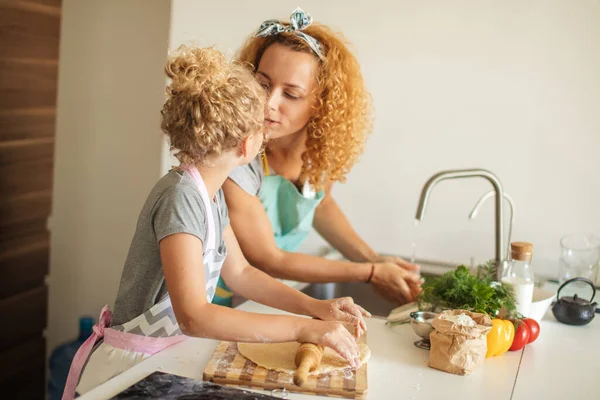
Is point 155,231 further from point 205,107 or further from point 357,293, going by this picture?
point 357,293

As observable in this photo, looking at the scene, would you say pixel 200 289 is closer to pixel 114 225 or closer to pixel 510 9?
pixel 510 9

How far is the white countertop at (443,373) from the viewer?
47.9 inches

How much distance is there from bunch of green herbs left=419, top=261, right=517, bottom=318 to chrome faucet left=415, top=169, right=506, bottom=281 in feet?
0.53

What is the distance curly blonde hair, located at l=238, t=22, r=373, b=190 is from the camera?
5.94 feet

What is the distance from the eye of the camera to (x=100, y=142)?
2.81 metres

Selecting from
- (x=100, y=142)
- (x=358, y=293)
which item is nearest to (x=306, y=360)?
(x=358, y=293)

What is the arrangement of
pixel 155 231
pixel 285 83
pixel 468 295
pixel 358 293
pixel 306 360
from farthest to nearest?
pixel 358 293 → pixel 285 83 → pixel 468 295 → pixel 155 231 → pixel 306 360

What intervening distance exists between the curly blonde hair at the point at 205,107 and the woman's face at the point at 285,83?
40 centimetres

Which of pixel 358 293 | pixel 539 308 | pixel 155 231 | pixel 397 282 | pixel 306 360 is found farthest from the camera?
pixel 358 293

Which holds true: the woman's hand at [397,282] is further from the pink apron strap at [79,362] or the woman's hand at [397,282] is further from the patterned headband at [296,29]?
the pink apron strap at [79,362]

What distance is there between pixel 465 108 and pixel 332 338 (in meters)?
1.21

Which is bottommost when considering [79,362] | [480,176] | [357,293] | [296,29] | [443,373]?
[357,293]

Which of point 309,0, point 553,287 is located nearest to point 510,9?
point 309,0

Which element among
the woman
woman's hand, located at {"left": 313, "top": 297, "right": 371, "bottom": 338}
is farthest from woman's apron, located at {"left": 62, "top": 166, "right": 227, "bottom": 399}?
the woman
